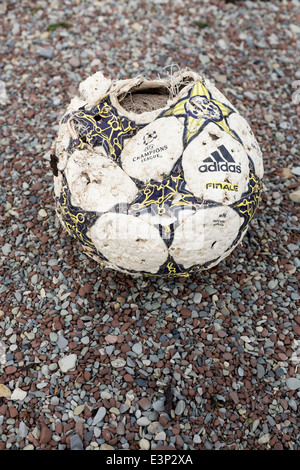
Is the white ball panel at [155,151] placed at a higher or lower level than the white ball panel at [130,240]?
higher

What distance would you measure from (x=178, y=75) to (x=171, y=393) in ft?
8.38

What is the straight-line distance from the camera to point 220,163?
3238 mm

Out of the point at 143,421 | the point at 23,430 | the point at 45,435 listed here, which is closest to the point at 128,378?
the point at 143,421

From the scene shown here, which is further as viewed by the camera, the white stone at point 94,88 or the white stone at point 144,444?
the white stone at point 94,88

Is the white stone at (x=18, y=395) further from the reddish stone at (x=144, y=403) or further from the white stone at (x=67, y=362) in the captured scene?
the reddish stone at (x=144, y=403)

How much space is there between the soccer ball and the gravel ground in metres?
0.51

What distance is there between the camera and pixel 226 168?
10.6 ft

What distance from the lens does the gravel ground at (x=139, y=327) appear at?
3.26m

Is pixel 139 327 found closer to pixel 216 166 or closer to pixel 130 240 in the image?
pixel 130 240

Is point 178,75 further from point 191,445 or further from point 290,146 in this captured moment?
point 191,445

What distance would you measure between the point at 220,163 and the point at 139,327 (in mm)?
1437

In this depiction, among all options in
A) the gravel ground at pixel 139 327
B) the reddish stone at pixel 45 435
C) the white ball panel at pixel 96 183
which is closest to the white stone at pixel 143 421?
the gravel ground at pixel 139 327

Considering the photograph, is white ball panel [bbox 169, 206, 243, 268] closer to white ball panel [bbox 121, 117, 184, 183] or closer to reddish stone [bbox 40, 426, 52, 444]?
white ball panel [bbox 121, 117, 184, 183]

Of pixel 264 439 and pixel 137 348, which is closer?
pixel 264 439
